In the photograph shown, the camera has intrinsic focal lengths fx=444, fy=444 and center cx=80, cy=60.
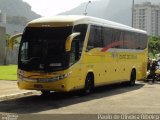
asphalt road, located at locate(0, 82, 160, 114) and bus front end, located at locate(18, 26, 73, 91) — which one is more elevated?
bus front end, located at locate(18, 26, 73, 91)

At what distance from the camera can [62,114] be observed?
1280 centimetres

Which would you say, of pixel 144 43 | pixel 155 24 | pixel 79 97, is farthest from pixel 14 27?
pixel 79 97

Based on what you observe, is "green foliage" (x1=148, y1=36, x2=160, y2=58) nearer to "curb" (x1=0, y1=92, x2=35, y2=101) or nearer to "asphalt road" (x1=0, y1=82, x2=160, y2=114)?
"asphalt road" (x1=0, y1=82, x2=160, y2=114)

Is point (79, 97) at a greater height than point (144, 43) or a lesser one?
lesser

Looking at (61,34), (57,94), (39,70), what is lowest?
(57,94)

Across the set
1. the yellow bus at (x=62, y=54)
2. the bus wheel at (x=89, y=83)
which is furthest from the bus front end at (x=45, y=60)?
the bus wheel at (x=89, y=83)

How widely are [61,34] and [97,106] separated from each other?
11.6 feet

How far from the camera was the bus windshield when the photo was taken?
16.9m

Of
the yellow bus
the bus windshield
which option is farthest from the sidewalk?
the bus windshield

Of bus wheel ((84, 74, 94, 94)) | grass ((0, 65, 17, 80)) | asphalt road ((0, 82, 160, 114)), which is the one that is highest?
bus wheel ((84, 74, 94, 94))

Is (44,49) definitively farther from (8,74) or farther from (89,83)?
(8,74)

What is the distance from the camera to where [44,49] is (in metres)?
17.1

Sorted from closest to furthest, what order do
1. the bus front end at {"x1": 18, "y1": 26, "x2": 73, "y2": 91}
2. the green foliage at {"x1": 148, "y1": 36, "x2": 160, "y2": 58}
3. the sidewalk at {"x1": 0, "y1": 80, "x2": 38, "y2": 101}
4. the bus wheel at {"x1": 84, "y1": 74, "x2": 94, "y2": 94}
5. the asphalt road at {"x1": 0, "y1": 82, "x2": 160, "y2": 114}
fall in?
Answer: the asphalt road at {"x1": 0, "y1": 82, "x2": 160, "y2": 114}, the bus front end at {"x1": 18, "y1": 26, "x2": 73, "y2": 91}, the sidewalk at {"x1": 0, "y1": 80, "x2": 38, "y2": 101}, the bus wheel at {"x1": 84, "y1": 74, "x2": 94, "y2": 94}, the green foliage at {"x1": 148, "y1": 36, "x2": 160, "y2": 58}

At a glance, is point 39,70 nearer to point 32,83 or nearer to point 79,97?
point 32,83
